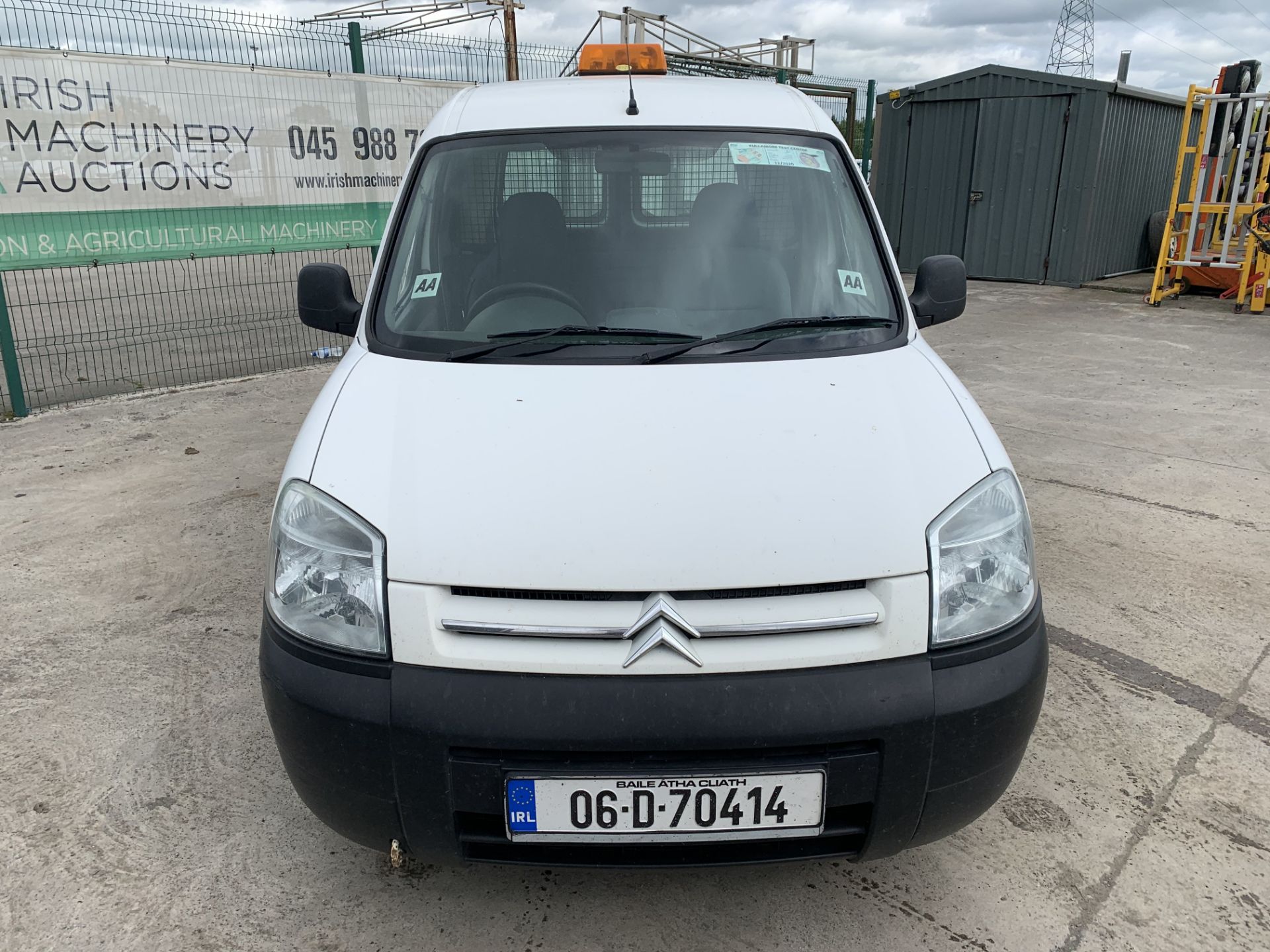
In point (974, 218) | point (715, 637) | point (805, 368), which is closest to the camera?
point (715, 637)

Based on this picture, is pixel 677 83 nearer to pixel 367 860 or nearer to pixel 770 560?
pixel 770 560

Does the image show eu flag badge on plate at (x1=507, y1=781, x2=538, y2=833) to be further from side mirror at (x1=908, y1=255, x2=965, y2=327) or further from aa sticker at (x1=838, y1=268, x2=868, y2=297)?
side mirror at (x1=908, y1=255, x2=965, y2=327)

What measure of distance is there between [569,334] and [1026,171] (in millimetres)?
12852

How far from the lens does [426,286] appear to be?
2.74m

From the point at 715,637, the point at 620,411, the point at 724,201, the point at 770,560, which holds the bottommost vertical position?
the point at 715,637

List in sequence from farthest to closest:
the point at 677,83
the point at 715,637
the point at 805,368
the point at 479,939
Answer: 1. the point at 677,83
2. the point at 805,368
3. the point at 479,939
4. the point at 715,637

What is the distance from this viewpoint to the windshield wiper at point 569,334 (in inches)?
96.7

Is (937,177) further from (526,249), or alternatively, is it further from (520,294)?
(520,294)

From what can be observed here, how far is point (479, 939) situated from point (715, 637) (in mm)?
970

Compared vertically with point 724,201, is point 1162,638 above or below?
below

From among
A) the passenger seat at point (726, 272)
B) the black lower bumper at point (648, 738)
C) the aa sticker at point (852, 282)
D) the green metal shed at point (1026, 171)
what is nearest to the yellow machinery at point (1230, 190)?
the green metal shed at point (1026, 171)

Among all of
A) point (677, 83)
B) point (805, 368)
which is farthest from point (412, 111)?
point (805, 368)

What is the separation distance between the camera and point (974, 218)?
13.9 meters

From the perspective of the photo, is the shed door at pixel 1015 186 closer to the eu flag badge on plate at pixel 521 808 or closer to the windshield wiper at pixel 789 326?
the windshield wiper at pixel 789 326
